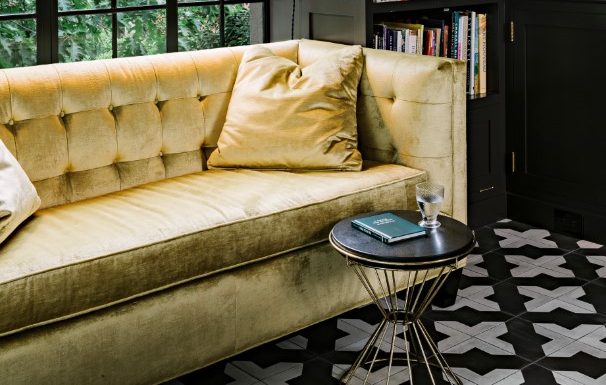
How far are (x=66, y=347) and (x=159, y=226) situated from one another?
0.45 m

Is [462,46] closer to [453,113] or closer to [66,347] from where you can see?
[453,113]

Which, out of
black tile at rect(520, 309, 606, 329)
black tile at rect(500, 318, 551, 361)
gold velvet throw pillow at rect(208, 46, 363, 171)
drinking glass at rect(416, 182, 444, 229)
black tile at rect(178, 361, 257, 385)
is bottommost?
black tile at rect(178, 361, 257, 385)

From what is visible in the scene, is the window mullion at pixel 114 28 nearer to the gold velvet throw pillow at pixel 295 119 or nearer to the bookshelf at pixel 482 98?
the gold velvet throw pillow at pixel 295 119

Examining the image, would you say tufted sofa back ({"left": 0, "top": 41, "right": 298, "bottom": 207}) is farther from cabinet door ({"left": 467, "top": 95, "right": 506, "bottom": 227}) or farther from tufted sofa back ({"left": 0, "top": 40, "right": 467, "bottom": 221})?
cabinet door ({"left": 467, "top": 95, "right": 506, "bottom": 227})

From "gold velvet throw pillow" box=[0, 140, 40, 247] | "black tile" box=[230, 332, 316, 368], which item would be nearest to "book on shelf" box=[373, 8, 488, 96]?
"black tile" box=[230, 332, 316, 368]

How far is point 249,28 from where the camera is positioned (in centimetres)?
410

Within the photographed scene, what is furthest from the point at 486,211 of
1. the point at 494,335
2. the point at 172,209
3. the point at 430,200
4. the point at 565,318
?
the point at 172,209

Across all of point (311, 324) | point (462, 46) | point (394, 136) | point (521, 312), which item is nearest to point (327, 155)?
point (394, 136)

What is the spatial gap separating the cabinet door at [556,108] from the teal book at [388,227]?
1552mm

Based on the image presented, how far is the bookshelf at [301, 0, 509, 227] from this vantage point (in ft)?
12.9

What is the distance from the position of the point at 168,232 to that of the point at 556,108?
Answer: 215cm

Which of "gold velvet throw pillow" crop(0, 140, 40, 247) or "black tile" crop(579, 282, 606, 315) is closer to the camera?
"gold velvet throw pillow" crop(0, 140, 40, 247)

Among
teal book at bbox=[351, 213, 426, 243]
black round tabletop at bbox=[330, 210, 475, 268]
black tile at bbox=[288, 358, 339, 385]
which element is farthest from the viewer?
black tile at bbox=[288, 358, 339, 385]

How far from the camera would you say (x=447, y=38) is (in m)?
4.07
